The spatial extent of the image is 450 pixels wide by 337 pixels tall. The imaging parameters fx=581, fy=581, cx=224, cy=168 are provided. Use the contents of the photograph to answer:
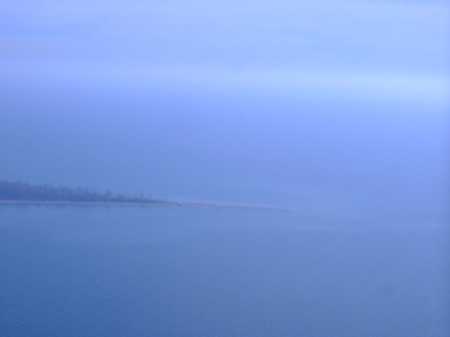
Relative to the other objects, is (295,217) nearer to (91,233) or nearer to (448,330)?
(91,233)

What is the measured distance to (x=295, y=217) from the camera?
19.2 feet

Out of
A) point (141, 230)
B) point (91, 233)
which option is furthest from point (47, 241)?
point (141, 230)

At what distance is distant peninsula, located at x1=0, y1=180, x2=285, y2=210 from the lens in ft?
18.8

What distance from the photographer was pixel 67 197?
5.86 metres

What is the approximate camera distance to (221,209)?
5.94m

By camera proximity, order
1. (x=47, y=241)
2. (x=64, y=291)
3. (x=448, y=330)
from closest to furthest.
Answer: (x=448, y=330)
(x=64, y=291)
(x=47, y=241)

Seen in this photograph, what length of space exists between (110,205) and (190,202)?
83 centimetres

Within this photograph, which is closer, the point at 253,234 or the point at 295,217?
the point at 253,234

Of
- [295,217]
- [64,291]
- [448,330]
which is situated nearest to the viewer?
[448,330]

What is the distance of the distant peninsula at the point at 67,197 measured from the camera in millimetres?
5719

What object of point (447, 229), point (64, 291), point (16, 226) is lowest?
point (64, 291)

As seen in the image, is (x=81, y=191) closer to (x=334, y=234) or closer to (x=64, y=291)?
(x=64, y=291)

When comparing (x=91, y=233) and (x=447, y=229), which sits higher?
(x=447, y=229)

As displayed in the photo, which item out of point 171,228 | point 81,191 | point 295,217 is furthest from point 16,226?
point 295,217
